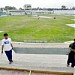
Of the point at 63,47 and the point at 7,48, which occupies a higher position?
the point at 7,48

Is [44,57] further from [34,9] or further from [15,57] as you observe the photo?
[34,9]

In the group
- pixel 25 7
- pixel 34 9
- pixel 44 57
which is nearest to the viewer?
pixel 44 57

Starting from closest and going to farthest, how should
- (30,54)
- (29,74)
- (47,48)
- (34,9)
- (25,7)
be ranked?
(29,74), (30,54), (47,48), (25,7), (34,9)

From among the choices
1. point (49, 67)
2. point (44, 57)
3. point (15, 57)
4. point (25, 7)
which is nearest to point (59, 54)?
point (44, 57)

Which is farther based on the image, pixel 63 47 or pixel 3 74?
pixel 63 47

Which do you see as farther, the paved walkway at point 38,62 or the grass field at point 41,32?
the grass field at point 41,32

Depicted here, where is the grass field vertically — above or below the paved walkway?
below

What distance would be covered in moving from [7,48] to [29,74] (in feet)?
9.65

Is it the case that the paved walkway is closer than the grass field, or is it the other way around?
the paved walkway

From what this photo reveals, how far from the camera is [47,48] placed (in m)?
15.6

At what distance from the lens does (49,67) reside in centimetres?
1038

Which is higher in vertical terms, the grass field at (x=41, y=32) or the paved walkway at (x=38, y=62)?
the paved walkway at (x=38, y=62)

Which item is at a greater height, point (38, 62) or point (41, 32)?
point (38, 62)

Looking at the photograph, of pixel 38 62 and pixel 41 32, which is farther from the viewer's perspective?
pixel 41 32
